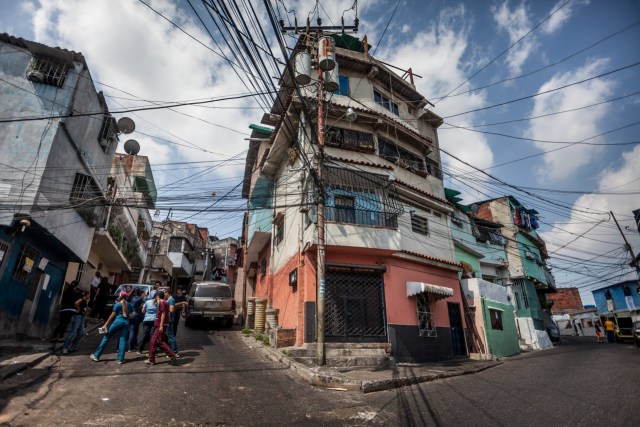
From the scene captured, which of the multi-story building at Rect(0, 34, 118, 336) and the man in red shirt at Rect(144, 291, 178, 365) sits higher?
the multi-story building at Rect(0, 34, 118, 336)

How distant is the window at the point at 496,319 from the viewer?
51.4 feet

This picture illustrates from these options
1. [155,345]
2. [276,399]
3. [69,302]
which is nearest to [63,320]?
[69,302]

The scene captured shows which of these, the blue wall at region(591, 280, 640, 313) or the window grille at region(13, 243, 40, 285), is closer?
the window grille at region(13, 243, 40, 285)

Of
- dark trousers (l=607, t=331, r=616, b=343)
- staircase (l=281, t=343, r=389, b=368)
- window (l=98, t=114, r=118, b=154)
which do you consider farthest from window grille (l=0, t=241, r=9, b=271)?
dark trousers (l=607, t=331, r=616, b=343)

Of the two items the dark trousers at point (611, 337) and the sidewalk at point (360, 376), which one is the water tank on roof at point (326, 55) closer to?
the sidewalk at point (360, 376)

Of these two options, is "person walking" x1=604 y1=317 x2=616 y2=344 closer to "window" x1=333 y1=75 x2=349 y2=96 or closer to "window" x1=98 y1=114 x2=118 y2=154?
"window" x1=333 y1=75 x2=349 y2=96

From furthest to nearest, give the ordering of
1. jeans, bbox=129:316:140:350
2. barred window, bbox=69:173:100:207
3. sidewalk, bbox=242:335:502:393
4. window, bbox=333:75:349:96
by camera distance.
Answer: window, bbox=333:75:349:96 < barred window, bbox=69:173:100:207 < jeans, bbox=129:316:140:350 < sidewalk, bbox=242:335:502:393

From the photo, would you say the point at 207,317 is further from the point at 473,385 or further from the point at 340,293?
the point at 473,385

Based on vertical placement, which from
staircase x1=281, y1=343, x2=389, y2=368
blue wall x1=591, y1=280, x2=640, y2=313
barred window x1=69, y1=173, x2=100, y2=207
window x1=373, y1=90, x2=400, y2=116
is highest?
window x1=373, y1=90, x2=400, y2=116

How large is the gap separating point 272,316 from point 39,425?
9.58m

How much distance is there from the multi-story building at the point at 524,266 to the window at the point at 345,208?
14.9m

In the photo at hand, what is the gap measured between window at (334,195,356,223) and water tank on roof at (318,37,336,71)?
4.57m

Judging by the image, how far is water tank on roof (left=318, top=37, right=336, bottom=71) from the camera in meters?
11.1

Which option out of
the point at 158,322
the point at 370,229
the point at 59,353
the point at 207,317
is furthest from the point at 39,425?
the point at 207,317
